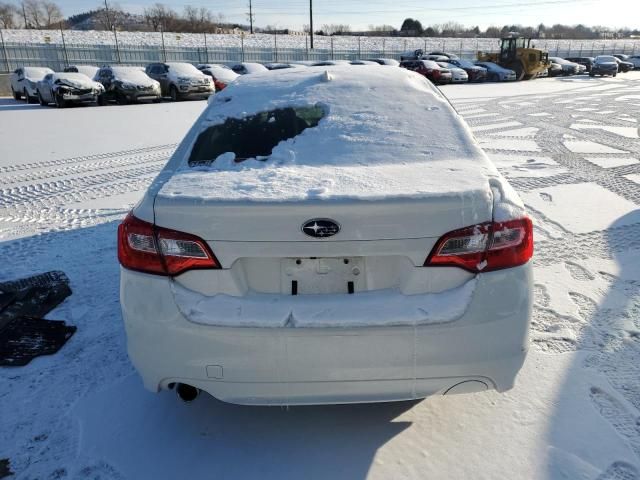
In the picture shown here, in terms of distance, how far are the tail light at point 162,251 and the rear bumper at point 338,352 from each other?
0.06 m

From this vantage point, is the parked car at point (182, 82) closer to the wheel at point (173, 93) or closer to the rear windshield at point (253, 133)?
the wheel at point (173, 93)

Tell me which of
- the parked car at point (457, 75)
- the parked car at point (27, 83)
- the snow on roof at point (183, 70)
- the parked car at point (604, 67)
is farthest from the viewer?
the parked car at point (604, 67)

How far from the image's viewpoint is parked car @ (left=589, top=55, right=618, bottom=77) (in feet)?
105

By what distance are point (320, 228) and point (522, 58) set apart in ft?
109

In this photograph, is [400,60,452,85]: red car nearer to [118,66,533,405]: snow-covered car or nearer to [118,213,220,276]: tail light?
[118,66,533,405]: snow-covered car

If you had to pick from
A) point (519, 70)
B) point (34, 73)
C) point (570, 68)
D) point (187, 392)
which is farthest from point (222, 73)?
point (570, 68)

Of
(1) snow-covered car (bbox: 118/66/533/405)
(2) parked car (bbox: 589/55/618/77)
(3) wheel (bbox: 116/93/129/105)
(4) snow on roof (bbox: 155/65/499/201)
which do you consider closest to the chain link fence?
(3) wheel (bbox: 116/93/129/105)

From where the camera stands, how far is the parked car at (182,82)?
19.4 metres

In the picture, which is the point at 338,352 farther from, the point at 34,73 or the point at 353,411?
the point at 34,73

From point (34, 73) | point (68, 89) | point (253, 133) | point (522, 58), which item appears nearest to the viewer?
point (253, 133)

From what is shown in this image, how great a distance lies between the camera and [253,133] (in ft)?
9.16

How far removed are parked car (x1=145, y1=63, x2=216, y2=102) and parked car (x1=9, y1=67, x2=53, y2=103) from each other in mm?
4432

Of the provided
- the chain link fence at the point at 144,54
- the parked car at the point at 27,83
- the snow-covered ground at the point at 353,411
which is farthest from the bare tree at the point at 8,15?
the snow-covered ground at the point at 353,411

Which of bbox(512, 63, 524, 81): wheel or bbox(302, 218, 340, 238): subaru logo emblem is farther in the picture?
bbox(512, 63, 524, 81): wheel
